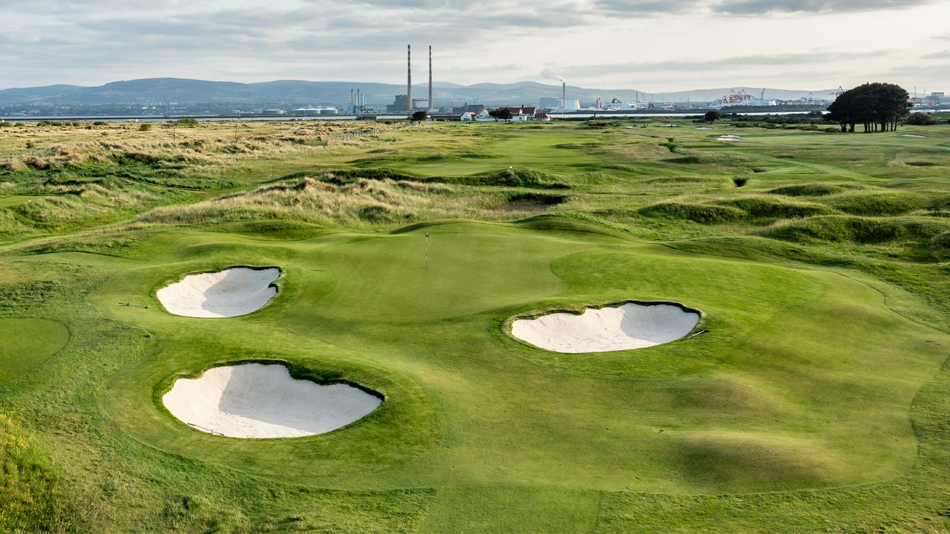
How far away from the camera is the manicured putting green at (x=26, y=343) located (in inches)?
543

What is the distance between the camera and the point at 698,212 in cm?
3703

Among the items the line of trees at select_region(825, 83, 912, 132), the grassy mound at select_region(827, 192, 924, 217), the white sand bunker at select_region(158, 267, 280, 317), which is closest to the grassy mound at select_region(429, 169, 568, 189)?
the grassy mound at select_region(827, 192, 924, 217)

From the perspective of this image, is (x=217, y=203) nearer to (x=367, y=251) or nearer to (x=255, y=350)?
(x=367, y=251)

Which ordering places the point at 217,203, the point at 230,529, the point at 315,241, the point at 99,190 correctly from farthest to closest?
the point at 99,190
the point at 217,203
the point at 315,241
the point at 230,529

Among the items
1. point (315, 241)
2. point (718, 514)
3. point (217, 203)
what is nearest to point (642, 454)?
point (718, 514)

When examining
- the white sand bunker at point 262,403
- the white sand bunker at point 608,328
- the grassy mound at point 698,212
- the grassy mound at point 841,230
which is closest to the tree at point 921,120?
the grassy mound at point 698,212

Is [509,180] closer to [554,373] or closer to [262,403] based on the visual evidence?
[554,373]

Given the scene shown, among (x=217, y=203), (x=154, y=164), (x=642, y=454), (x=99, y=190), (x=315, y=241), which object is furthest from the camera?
(x=154, y=164)

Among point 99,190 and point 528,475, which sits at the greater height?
point 99,190

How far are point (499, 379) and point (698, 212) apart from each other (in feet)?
88.1

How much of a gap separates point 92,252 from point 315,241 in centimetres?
851

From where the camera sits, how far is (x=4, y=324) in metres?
16.1

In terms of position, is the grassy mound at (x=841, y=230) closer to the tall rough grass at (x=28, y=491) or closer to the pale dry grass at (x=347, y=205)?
the pale dry grass at (x=347, y=205)

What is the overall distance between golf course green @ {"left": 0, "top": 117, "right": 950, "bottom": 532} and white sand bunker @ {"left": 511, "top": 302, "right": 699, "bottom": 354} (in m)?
0.47
